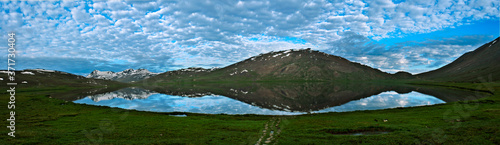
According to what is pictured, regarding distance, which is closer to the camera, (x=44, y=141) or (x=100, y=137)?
(x=44, y=141)

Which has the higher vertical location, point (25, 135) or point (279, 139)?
point (25, 135)

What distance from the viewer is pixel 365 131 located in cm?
2841

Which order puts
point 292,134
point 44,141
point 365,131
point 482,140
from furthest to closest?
point 365,131 < point 292,134 < point 44,141 < point 482,140

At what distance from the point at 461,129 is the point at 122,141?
112 feet

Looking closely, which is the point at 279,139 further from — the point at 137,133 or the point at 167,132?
the point at 137,133

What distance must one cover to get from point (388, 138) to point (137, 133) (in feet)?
87.2

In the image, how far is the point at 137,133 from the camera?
26.8m

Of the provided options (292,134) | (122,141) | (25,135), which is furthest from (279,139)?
(25,135)

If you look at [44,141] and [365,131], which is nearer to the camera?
[44,141]

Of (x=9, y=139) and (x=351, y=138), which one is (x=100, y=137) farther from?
(x=351, y=138)

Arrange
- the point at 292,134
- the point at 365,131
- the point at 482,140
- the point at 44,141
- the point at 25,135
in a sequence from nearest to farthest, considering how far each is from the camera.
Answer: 1. the point at 482,140
2. the point at 44,141
3. the point at 25,135
4. the point at 292,134
5. the point at 365,131

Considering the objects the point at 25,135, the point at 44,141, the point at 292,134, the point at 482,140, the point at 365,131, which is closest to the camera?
the point at 482,140

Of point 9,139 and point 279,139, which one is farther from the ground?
point 9,139

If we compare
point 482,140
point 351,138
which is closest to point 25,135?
point 351,138
